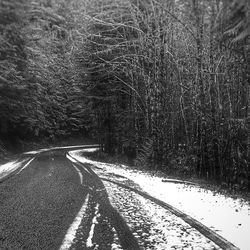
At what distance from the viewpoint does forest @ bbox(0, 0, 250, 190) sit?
43.8 feet

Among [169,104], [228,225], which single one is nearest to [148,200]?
[228,225]

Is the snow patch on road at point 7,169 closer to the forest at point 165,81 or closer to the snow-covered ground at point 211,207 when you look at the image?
the forest at point 165,81

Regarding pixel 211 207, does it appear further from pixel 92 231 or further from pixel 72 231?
pixel 72 231

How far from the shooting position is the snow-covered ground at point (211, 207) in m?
7.54

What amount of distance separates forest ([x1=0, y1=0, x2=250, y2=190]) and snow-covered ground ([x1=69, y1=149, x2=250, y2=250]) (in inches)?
77.2

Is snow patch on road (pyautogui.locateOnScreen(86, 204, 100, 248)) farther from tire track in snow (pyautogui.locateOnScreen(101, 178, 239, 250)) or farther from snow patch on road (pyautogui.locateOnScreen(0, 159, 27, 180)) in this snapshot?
snow patch on road (pyautogui.locateOnScreen(0, 159, 27, 180))

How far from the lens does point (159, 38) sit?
19109 millimetres

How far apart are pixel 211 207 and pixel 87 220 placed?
10.6 ft

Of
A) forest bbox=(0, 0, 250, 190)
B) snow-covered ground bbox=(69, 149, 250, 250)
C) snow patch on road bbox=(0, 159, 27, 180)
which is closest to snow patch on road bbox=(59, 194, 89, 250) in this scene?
snow-covered ground bbox=(69, 149, 250, 250)

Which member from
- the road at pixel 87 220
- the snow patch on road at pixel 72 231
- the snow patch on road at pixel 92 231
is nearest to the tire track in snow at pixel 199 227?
the road at pixel 87 220

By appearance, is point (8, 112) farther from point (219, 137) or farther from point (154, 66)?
point (219, 137)

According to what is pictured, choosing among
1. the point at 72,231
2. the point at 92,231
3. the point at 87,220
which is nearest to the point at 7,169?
the point at 87,220

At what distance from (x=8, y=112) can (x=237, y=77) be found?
19.4m

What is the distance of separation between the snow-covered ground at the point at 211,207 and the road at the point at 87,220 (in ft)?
1.52
